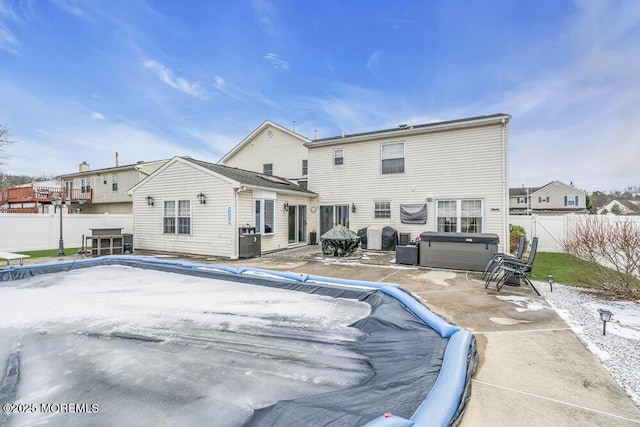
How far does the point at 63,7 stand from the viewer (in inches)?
386

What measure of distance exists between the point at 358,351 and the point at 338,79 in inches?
594

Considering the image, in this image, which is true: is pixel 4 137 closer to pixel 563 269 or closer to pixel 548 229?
pixel 563 269

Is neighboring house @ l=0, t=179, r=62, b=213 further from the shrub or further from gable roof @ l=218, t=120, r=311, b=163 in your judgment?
the shrub

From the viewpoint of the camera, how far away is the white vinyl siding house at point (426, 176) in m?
10.3

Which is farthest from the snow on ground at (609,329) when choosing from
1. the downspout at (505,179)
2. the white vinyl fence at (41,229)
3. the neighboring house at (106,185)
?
the neighboring house at (106,185)

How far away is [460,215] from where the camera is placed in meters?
10.8

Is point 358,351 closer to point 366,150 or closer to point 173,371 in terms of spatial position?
point 173,371

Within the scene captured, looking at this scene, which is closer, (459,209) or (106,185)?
(459,209)

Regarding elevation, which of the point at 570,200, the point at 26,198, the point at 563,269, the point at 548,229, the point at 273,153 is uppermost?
the point at 273,153

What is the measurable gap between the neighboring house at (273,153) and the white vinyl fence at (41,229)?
25.5 feet

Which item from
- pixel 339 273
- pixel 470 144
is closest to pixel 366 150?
pixel 470 144

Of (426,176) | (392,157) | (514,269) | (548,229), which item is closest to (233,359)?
(514,269)

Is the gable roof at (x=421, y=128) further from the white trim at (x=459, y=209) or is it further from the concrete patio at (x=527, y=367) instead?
the concrete patio at (x=527, y=367)

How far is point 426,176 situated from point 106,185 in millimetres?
22478
